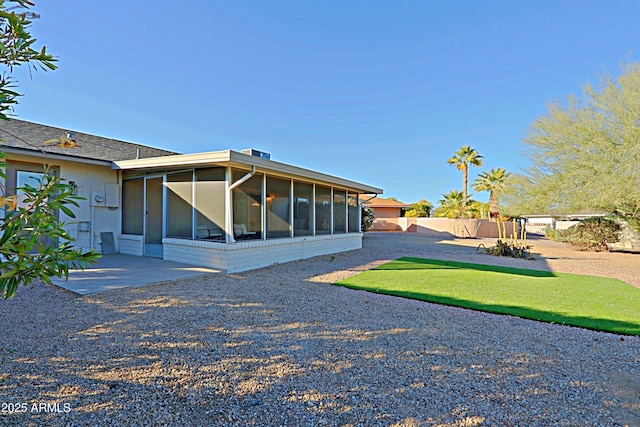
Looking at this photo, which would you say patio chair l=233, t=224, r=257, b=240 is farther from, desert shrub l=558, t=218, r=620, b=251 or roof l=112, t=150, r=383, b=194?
desert shrub l=558, t=218, r=620, b=251

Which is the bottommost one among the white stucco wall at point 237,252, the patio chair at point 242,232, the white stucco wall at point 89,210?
the white stucco wall at point 237,252

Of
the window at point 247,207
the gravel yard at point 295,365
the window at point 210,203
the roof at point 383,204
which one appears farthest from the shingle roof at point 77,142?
the roof at point 383,204

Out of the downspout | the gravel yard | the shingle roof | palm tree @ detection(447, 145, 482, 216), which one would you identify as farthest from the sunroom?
palm tree @ detection(447, 145, 482, 216)

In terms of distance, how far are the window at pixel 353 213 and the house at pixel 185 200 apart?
2.80m

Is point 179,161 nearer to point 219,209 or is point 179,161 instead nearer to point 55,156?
Answer: point 219,209

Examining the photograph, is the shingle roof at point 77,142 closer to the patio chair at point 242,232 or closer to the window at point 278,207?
the patio chair at point 242,232

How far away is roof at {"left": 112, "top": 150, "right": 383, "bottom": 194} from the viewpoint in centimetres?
704

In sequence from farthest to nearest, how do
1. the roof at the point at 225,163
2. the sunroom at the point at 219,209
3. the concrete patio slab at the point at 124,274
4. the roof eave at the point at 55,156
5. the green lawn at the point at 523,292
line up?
the sunroom at the point at 219,209, the roof at the point at 225,163, the roof eave at the point at 55,156, the concrete patio slab at the point at 124,274, the green lawn at the point at 523,292

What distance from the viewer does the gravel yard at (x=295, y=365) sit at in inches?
91.3

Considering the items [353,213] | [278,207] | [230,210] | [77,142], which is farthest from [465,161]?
[77,142]

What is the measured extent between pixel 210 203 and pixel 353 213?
740 centimetres

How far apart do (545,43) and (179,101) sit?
1575cm

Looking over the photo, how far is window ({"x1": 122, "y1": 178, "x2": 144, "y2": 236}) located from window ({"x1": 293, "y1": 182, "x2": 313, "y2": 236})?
4545 millimetres

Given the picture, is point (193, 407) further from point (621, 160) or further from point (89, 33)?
point (621, 160)
